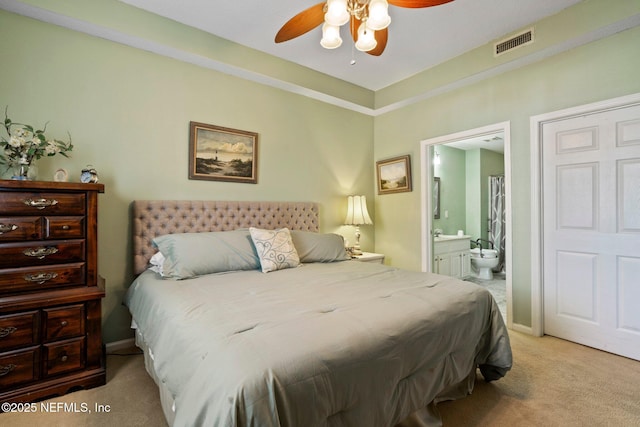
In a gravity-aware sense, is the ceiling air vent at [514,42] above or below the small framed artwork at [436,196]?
above

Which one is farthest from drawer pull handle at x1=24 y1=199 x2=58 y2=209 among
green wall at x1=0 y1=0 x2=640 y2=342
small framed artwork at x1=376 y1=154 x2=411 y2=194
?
small framed artwork at x1=376 y1=154 x2=411 y2=194

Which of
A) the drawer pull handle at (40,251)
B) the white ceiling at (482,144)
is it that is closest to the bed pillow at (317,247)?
the drawer pull handle at (40,251)

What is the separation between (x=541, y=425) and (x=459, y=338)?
639 millimetres

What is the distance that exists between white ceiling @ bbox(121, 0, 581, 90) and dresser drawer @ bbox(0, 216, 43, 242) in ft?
6.13

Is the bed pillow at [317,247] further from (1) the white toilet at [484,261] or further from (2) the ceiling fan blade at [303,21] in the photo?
(1) the white toilet at [484,261]

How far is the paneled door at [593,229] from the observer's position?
2461 mm

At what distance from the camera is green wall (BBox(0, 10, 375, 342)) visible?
2.30m

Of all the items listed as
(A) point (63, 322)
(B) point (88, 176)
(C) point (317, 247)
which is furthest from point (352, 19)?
(A) point (63, 322)

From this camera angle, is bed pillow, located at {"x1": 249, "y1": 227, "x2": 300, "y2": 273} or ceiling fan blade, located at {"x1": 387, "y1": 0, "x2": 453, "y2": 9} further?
bed pillow, located at {"x1": 249, "y1": 227, "x2": 300, "y2": 273}

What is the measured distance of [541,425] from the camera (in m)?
1.68

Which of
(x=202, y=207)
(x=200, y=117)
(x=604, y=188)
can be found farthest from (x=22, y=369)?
(x=604, y=188)

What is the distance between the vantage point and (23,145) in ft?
6.77

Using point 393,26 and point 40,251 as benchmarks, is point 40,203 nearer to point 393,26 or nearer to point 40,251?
point 40,251

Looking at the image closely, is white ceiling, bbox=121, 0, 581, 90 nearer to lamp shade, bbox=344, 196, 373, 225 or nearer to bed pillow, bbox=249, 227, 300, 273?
lamp shade, bbox=344, 196, 373, 225
